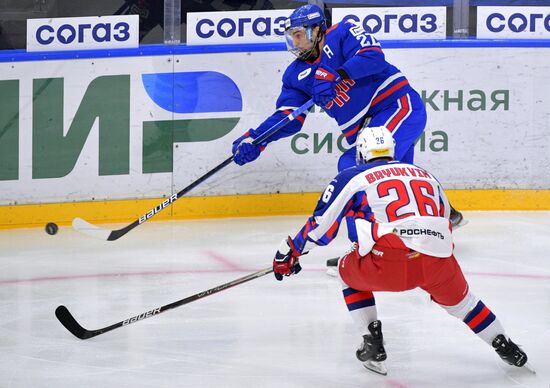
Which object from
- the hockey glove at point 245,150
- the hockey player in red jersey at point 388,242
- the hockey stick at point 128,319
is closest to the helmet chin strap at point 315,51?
the hockey glove at point 245,150

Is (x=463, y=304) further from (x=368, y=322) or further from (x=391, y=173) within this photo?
(x=391, y=173)

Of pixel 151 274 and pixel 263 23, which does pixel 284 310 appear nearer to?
pixel 151 274

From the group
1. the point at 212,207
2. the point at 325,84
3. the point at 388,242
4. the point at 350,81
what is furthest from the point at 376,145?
the point at 212,207

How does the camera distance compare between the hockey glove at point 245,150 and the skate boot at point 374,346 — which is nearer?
the skate boot at point 374,346

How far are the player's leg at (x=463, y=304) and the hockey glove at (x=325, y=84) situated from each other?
1.26m

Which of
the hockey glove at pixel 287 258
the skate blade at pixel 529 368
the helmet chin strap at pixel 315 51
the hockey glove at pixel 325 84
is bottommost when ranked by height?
the skate blade at pixel 529 368

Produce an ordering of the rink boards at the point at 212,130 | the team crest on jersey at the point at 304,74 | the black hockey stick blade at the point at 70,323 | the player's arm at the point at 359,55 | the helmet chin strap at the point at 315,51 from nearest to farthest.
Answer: the black hockey stick blade at the point at 70,323, the player's arm at the point at 359,55, the helmet chin strap at the point at 315,51, the team crest on jersey at the point at 304,74, the rink boards at the point at 212,130

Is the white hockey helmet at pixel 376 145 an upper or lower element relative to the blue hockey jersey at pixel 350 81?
lower

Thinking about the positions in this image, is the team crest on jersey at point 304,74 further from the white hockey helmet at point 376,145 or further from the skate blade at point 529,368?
the skate blade at point 529,368

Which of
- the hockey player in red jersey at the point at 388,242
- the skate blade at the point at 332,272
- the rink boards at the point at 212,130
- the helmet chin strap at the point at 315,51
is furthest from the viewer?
the rink boards at the point at 212,130

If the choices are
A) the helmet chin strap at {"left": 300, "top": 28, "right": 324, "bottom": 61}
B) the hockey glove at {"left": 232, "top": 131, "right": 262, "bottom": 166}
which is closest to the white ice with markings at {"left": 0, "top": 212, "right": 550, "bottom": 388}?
the hockey glove at {"left": 232, "top": 131, "right": 262, "bottom": 166}

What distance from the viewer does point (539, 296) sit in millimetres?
4969

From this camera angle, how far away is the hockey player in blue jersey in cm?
492

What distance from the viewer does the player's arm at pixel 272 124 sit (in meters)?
5.16
